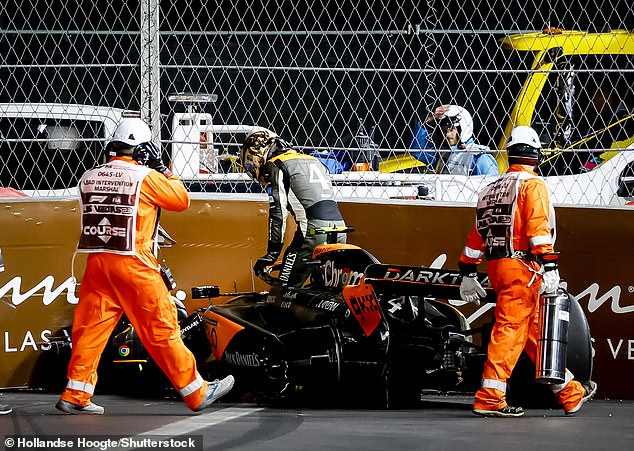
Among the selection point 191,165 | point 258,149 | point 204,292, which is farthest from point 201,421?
point 191,165

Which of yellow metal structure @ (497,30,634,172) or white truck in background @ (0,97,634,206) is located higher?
yellow metal structure @ (497,30,634,172)

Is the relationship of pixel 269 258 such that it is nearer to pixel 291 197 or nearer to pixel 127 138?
pixel 291 197

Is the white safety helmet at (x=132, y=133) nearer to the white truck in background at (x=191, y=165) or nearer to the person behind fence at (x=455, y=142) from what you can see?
the white truck in background at (x=191, y=165)

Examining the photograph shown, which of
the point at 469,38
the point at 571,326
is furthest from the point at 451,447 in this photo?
the point at 469,38

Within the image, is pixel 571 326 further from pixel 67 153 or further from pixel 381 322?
pixel 67 153

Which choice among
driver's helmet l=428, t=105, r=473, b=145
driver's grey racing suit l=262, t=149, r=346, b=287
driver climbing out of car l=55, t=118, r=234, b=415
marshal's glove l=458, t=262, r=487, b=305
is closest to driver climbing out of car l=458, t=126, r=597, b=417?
marshal's glove l=458, t=262, r=487, b=305

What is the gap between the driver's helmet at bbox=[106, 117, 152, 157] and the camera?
661 centimetres

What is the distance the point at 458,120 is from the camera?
1046 centimetres

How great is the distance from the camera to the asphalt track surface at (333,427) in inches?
222

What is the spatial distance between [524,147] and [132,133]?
226 centimetres

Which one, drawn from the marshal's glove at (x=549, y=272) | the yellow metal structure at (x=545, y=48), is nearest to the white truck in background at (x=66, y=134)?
the yellow metal structure at (x=545, y=48)

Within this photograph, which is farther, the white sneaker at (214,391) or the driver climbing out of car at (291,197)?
the driver climbing out of car at (291,197)

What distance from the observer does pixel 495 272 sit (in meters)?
6.82

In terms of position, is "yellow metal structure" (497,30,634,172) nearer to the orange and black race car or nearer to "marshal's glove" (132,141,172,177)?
the orange and black race car
